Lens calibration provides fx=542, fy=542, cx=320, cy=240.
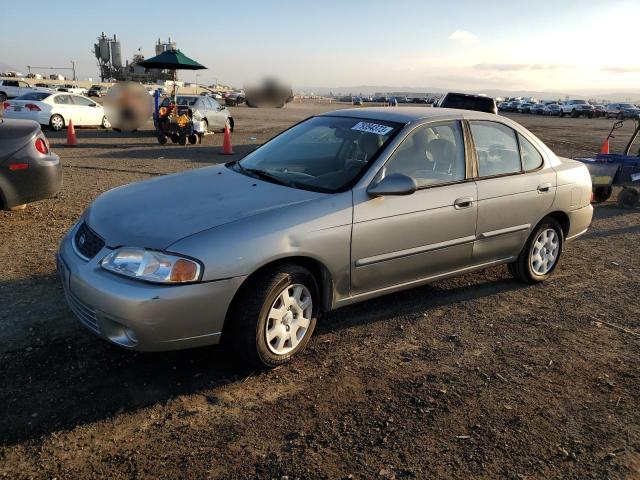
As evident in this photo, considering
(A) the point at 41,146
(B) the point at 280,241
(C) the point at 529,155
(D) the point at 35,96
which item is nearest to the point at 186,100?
(D) the point at 35,96

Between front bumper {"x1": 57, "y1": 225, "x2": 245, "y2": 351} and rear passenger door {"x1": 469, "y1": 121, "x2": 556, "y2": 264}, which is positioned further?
rear passenger door {"x1": 469, "y1": 121, "x2": 556, "y2": 264}

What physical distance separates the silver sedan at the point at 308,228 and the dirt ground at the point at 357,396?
13.5 inches

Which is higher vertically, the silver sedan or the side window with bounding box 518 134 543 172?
the side window with bounding box 518 134 543 172

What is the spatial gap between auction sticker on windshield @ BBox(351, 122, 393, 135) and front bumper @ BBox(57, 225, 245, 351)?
5.79ft

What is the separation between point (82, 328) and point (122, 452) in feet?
4.85

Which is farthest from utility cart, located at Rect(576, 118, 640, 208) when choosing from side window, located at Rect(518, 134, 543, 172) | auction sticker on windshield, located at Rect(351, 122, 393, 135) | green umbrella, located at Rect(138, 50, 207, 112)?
green umbrella, located at Rect(138, 50, 207, 112)

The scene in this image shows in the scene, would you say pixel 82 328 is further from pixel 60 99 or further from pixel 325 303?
pixel 60 99

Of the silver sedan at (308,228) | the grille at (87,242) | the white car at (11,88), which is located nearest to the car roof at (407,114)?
the silver sedan at (308,228)

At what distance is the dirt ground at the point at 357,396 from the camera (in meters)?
2.66

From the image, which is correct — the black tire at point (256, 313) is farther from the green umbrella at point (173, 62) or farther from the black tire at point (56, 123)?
the black tire at point (56, 123)

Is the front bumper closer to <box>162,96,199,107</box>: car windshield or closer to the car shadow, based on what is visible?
the car shadow

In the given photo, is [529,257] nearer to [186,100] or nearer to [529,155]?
[529,155]

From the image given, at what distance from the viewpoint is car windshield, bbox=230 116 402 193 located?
392 cm

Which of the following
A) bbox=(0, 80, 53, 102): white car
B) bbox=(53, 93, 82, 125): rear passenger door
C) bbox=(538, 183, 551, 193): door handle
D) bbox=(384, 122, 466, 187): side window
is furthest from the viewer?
bbox=(0, 80, 53, 102): white car
